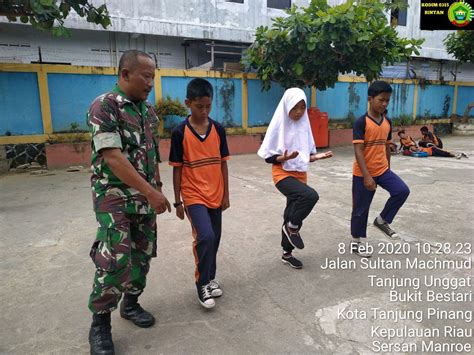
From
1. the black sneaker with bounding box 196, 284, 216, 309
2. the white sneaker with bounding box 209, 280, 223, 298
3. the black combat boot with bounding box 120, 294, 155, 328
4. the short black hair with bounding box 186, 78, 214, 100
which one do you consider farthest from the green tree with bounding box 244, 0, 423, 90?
the black combat boot with bounding box 120, 294, 155, 328

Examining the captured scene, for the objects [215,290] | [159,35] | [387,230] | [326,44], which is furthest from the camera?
[159,35]

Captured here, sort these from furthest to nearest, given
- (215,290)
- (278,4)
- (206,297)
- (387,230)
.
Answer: (278,4)
(387,230)
(215,290)
(206,297)

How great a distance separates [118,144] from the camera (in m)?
1.88

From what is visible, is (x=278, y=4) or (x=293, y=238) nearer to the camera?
(x=293, y=238)

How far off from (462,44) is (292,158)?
14957 millimetres

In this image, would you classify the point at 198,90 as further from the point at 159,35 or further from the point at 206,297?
the point at 159,35

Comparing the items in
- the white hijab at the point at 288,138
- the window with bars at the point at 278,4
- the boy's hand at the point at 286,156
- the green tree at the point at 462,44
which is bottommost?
the boy's hand at the point at 286,156

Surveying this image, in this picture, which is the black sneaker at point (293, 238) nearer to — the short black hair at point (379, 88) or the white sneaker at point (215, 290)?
the white sneaker at point (215, 290)

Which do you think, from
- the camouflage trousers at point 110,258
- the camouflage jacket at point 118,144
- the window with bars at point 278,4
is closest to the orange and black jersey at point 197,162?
the camouflage jacket at point 118,144

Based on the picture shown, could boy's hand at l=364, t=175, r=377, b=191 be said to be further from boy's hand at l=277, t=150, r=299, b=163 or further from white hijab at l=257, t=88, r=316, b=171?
boy's hand at l=277, t=150, r=299, b=163

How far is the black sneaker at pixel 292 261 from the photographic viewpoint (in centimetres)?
314

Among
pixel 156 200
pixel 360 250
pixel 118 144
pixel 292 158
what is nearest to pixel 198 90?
pixel 118 144

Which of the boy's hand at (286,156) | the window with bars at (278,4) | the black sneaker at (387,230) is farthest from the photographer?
the window with bars at (278,4)

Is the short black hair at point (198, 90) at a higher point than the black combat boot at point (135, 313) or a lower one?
higher
